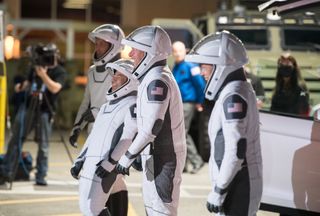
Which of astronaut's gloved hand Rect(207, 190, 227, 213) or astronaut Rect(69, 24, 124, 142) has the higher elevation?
astronaut Rect(69, 24, 124, 142)

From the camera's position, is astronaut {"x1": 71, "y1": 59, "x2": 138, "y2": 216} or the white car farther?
the white car

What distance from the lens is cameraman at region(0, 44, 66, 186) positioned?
9.11 meters

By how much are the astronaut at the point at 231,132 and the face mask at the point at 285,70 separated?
3.01 meters

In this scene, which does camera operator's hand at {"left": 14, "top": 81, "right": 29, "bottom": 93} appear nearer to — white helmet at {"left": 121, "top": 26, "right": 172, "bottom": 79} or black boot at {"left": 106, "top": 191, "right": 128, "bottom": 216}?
black boot at {"left": 106, "top": 191, "right": 128, "bottom": 216}

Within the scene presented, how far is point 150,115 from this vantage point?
16.7ft

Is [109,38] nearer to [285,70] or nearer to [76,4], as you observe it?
[285,70]

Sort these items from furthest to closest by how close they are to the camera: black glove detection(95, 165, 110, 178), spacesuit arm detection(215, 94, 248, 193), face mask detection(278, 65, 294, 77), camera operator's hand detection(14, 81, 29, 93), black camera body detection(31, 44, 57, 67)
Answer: camera operator's hand detection(14, 81, 29, 93)
black camera body detection(31, 44, 57, 67)
face mask detection(278, 65, 294, 77)
black glove detection(95, 165, 110, 178)
spacesuit arm detection(215, 94, 248, 193)

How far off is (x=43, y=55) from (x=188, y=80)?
243 centimetres

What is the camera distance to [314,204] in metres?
6.03

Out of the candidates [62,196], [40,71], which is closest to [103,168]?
[62,196]

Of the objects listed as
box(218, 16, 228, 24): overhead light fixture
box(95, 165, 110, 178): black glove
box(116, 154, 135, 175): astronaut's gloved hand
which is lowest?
box(95, 165, 110, 178): black glove

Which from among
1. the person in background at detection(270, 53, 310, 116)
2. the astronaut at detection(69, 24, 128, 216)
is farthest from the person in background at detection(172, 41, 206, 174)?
the astronaut at detection(69, 24, 128, 216)

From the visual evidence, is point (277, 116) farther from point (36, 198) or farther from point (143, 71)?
point (36, 198)

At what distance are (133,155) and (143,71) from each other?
0.67 m
